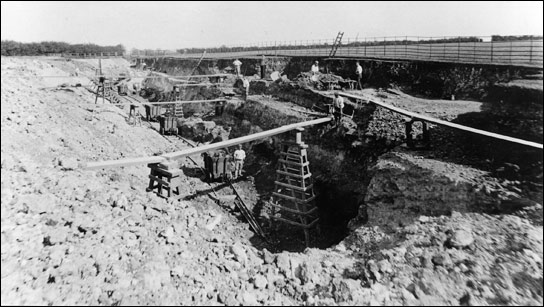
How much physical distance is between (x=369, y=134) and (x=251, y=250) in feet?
21.1

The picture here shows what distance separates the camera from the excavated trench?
872 cm

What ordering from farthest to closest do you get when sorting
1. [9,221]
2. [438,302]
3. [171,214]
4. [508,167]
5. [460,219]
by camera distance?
[171,214]
[508,167]
[460,219]
[9,221]
[438,302]

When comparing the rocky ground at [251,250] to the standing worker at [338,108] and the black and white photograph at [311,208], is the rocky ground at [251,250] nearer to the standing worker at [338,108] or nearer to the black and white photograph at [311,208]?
→ the black and white photograph at [311,208]

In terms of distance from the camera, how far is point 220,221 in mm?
10812

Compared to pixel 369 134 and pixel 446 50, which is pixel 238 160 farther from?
pixel 446 50

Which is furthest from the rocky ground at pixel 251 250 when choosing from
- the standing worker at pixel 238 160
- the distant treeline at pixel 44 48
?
the distant treeline at pixel 44 48

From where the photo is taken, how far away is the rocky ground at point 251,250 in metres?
5.24

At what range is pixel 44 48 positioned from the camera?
2270 inches

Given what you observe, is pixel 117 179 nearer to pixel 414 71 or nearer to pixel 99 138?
pixel 99 138

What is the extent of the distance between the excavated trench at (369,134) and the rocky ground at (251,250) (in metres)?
0.49

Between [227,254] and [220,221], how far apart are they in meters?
4.18

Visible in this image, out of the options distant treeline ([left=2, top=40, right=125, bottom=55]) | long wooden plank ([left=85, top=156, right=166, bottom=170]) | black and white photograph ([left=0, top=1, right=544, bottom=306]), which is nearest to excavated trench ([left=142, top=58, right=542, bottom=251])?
black and white photograph ([left=0, top=1, right=544, bottom=306])

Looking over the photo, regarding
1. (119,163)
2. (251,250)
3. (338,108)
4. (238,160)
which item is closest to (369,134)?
(338,108)

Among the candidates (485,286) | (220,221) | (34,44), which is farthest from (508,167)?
(34,44)
